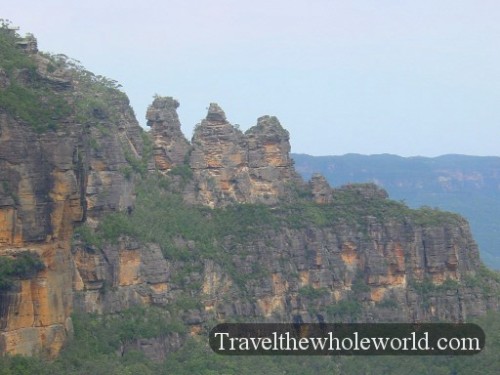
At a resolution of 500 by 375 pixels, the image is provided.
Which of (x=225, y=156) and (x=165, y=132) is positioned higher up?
(x=165, y=132)

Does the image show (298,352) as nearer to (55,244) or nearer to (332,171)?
(55,244)

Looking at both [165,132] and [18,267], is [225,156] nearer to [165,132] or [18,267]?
[165,132]

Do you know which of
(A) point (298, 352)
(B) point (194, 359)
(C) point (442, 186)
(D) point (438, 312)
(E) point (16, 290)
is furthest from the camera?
(C) point (442, 186)

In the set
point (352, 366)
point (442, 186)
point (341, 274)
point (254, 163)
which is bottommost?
point (352, 366)

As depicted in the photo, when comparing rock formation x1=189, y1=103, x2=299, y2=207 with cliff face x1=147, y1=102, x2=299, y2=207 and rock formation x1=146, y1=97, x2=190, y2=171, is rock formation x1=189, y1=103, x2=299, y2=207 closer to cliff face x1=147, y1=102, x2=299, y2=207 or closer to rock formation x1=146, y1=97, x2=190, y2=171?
cliff face x1=147, y1=102, x2=299, y2=207

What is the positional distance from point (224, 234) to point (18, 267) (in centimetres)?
2201

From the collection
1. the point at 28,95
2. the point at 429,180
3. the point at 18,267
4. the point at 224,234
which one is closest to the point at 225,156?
the point at 224,234

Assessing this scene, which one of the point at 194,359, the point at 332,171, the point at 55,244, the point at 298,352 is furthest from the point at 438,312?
the point at 332,171

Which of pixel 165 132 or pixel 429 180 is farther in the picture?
pixel 429 180

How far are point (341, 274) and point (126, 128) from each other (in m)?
13.2

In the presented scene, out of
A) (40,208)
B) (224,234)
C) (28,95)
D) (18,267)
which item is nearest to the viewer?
(18,267)

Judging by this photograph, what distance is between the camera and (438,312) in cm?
7169

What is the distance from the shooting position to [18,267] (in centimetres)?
4825

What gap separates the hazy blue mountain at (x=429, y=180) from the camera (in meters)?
165
